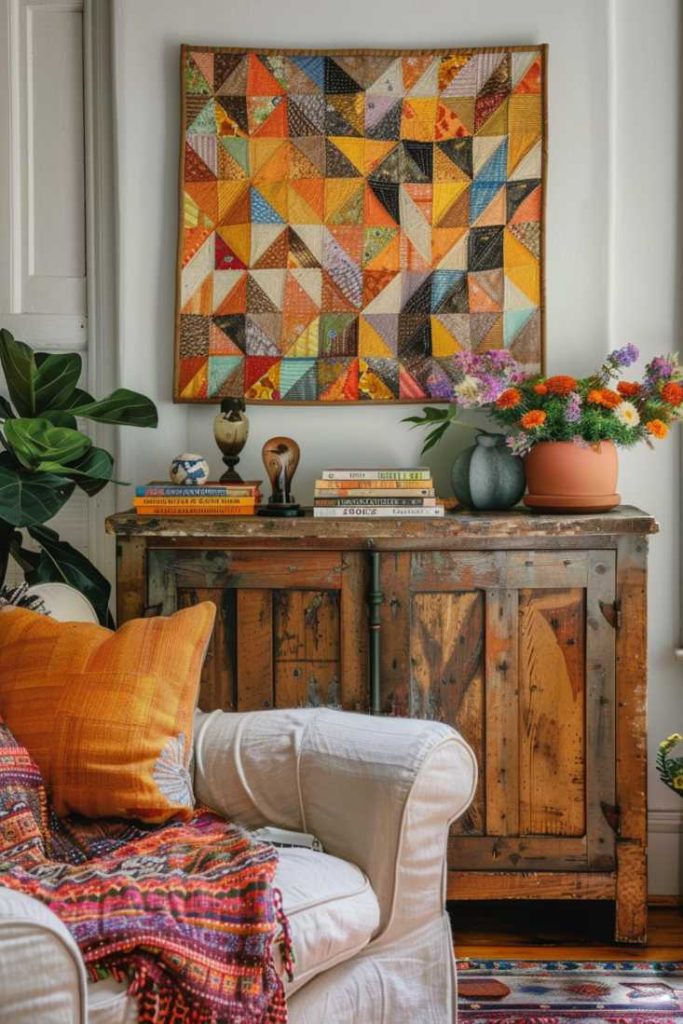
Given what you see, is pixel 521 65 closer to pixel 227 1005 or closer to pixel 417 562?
pixel 417 562

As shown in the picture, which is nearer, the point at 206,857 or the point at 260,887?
the point at 260,887

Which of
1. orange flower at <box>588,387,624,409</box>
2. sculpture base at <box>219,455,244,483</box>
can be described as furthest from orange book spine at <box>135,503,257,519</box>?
orange flower at <box>588,387,624,409</box>

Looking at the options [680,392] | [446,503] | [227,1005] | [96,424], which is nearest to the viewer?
[227,1005]

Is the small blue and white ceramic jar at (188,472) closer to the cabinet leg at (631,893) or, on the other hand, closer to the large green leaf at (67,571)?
the large green leaf at (67,571)

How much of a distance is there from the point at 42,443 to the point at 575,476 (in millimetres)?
1229

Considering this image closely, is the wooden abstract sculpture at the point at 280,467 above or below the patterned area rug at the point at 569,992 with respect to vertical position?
→ above

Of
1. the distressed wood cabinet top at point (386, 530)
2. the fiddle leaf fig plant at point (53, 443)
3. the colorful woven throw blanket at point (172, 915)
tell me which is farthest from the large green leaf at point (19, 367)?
the colorful woven throw blanket at point (172, 915)

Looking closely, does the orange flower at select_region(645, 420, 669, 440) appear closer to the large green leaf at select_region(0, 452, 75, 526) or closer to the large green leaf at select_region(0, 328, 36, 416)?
the large green leaf at select_region(0, 452, 75, 526)

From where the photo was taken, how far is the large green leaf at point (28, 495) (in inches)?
91.2

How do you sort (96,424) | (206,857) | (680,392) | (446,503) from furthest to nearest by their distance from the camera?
1. (96,424)
2. (446,503)
3. (680,392)
4. (206,857)

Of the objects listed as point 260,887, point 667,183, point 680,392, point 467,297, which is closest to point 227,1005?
point 260,887

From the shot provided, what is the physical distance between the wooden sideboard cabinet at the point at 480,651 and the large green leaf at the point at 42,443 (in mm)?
197

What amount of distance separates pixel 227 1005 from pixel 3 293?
2072 mm

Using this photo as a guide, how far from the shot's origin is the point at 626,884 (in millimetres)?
2410
